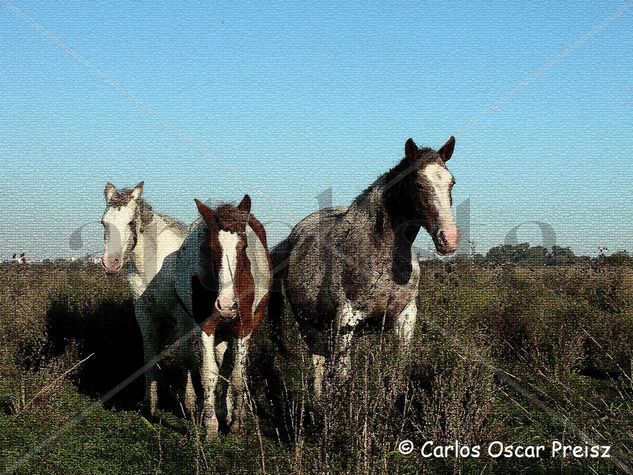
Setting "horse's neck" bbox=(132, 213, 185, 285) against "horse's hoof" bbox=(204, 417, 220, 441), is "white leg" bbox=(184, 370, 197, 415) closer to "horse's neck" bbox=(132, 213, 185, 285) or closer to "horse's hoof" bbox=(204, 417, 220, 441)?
"horse's hoof" bbox=(204, 417, 220, 441)

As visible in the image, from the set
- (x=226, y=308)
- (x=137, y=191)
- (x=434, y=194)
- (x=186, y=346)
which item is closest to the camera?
(x=434, y=194)

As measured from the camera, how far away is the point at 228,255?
5.18 meters

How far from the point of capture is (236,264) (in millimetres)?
5246

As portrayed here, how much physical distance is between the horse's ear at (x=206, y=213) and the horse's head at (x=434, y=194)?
1.84 m

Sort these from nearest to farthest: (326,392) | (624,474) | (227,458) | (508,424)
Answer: (624,474) → (326,392) → (227,458) → (508,424)

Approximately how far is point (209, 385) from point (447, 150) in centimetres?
311

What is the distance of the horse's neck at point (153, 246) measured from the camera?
672 centimetres

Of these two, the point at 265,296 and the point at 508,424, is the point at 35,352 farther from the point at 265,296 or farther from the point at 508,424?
the point at 508,424

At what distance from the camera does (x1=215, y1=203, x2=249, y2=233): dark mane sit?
525 centimetres

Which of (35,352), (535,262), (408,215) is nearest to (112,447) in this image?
(35,352)

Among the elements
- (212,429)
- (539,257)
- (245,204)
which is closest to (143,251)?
(245,204)

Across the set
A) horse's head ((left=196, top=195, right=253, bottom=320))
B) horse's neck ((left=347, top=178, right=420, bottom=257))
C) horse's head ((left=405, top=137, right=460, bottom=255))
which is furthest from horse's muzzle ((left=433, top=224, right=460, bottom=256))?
horse's head ((left=196, top=195, right=253, bottom=320))

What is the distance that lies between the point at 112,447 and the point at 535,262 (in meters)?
11.8

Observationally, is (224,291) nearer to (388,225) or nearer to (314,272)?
(314,272)
